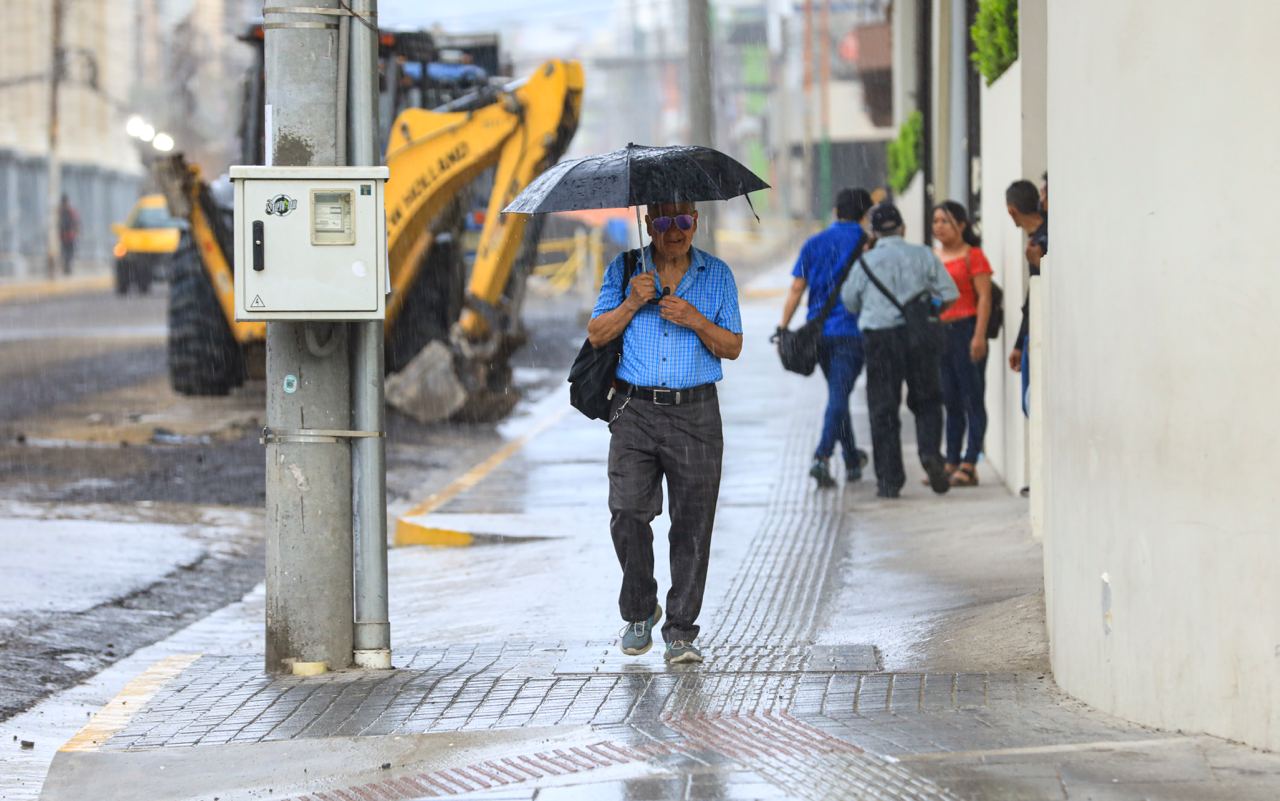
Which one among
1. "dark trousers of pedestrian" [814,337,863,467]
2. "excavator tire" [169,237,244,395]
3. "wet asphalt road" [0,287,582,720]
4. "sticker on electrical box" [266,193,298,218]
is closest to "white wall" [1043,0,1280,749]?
"sticker on electrical box" [266,193,298,218]

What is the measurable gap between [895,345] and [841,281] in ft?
1.88

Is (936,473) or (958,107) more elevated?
(958,107)

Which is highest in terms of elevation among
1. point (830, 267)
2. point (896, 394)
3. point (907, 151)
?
point (907, 151)

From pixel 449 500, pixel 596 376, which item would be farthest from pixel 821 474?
pixel 596 376

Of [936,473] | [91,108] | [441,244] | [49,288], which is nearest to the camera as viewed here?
[936,473]

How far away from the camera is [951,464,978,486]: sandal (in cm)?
1186

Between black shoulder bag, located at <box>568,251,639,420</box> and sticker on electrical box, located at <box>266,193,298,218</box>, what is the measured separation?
1.14 m

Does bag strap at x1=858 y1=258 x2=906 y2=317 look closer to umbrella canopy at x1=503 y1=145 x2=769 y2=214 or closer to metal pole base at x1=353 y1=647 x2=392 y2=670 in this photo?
umbrella canopy at x1=503 y1=145 x2=769 y2=214

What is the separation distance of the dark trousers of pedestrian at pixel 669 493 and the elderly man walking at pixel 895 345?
4.10 metres

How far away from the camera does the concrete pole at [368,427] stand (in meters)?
7.03

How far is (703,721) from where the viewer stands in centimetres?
598

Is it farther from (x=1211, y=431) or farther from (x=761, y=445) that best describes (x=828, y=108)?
(x=1211, y=431)

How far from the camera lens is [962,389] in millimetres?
11695

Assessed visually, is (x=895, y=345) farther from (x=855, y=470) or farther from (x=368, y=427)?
(x=368, y=427)
